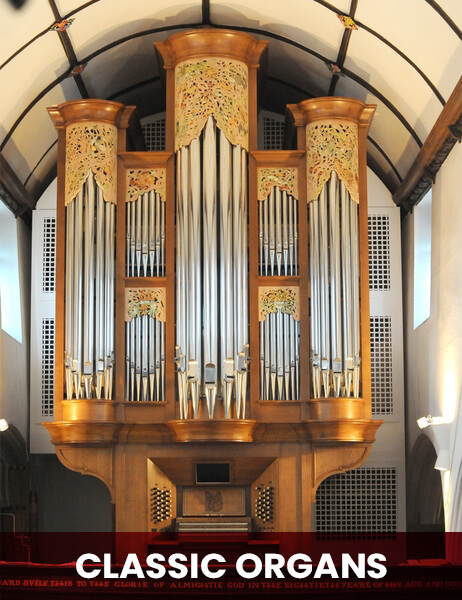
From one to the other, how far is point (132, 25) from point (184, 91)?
1218mm

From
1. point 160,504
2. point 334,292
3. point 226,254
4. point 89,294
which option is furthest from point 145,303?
point 160,504

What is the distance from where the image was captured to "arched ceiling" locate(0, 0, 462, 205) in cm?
1262

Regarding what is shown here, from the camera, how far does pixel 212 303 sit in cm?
1323

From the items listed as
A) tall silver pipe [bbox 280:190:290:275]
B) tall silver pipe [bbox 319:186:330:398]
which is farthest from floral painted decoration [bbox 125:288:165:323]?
tall silver pipe [bbox 319:186:330:398]

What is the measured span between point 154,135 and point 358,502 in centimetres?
642

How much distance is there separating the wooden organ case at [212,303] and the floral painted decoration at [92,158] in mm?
24

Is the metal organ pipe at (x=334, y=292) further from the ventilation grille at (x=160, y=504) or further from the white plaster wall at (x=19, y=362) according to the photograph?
the white plaster wall at (x=19, y=362)

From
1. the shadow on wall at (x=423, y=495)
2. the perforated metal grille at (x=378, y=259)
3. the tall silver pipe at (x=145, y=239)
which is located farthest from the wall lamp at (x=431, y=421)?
the tall silver pipe at (x=145, y=239)

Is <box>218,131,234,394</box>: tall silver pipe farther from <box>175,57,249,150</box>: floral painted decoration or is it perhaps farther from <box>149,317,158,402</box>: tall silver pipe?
<box>149,317,158,402</box>: tall silver pipe

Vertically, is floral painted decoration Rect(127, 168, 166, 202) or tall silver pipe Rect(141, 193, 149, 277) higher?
floral painted decoration Rect(127, 168, 166, 202)

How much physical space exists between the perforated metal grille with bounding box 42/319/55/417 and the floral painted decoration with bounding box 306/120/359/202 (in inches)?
188

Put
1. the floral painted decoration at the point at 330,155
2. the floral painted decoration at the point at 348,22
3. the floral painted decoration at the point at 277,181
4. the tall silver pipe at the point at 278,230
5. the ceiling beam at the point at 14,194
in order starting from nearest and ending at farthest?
1. the floral painted decoration at the point at 348,22
2. the tall silver pipe at the point at 278,230
3. the floral painted decoration at the point at 330,155
4. the floral painted decoration at the point at 277,181
5. the ceiling beam at the point at 14,194

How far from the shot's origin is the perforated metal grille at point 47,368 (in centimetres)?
1592

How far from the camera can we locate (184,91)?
45.2ft
